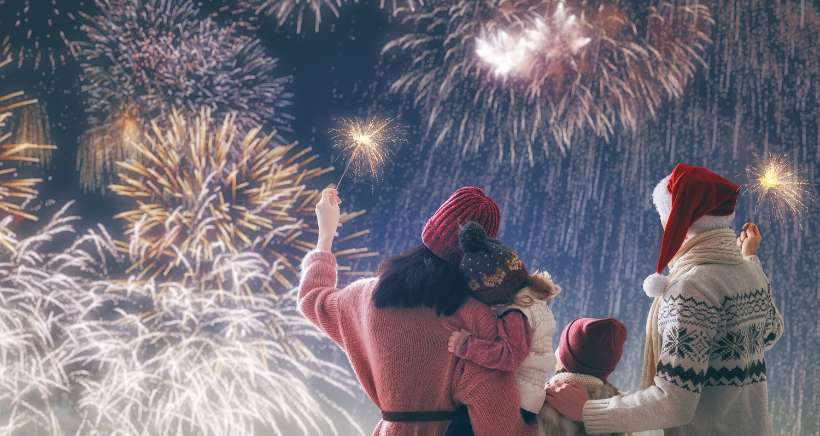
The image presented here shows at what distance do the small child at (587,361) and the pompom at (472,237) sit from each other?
1.34 ft

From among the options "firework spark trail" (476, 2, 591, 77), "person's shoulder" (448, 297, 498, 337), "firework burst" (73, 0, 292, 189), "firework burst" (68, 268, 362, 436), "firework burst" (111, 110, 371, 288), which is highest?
"firework spark trail" (476, 2, 591, 77)

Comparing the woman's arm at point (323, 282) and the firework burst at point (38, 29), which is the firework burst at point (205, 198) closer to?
the firework burst at point (38, 29)

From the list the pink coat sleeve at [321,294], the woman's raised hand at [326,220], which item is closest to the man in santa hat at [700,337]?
the pink coat sleeve at [321,294]

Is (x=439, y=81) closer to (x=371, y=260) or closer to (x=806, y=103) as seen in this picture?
(x=371, y=260)

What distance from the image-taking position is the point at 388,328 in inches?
66.1

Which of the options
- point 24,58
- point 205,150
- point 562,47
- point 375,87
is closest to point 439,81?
point 375,87

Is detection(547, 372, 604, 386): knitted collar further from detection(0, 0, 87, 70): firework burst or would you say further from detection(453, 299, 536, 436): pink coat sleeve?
detection(0, 0, 87, 70): firework burst

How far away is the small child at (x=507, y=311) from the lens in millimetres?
1613

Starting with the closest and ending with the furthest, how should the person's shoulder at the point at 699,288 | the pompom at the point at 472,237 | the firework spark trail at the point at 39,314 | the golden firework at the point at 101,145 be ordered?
the pompom at the point at 472,237 → the person's shoulder at the point at 699,288 → the firework spark trail at the point at 39,314 → the golden firework at the point at 101,145

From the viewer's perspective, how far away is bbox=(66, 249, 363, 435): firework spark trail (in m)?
4.39

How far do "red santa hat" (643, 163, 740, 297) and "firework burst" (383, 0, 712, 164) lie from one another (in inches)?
118

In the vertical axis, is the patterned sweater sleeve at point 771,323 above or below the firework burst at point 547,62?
below

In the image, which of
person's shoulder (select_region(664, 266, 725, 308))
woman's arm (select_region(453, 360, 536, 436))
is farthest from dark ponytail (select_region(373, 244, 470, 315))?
person's shoulder (select_region(664, 266, 725, 308))

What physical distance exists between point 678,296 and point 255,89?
350 cm
